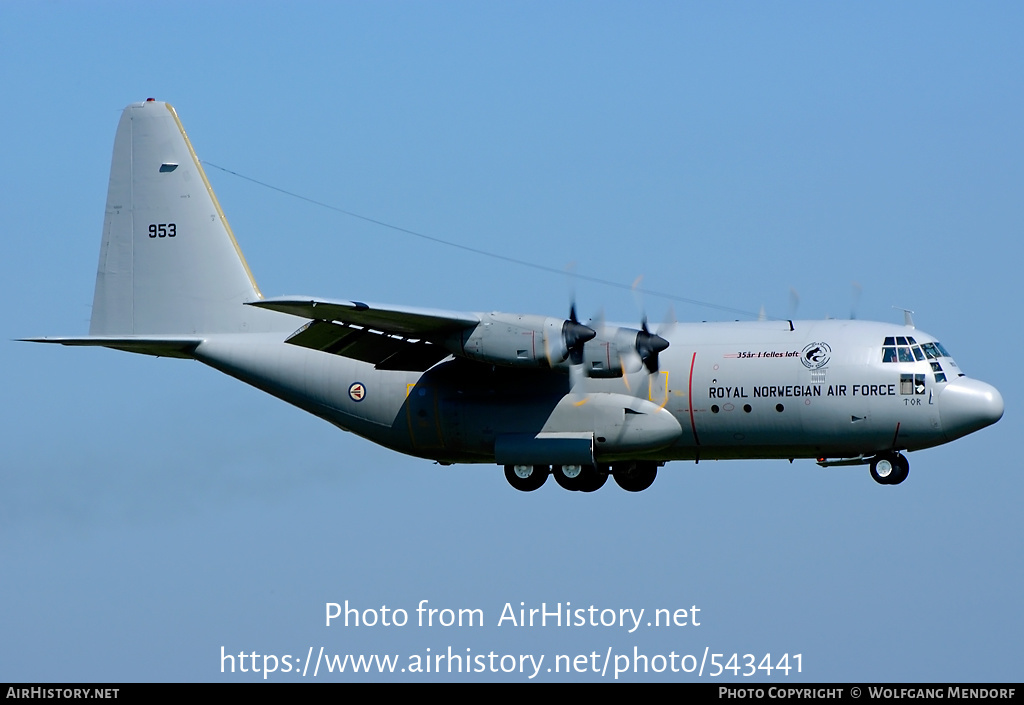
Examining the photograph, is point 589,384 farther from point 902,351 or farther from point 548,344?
point 902,351

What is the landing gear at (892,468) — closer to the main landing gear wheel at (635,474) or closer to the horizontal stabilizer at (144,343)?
the main landing gear wheel at (635,474)

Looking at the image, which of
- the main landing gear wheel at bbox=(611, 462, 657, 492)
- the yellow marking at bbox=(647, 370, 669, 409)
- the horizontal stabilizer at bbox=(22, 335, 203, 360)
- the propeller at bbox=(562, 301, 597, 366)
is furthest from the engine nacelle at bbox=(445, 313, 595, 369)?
the horizontal stabilizer at bbox=(22, 335, 203, 360)

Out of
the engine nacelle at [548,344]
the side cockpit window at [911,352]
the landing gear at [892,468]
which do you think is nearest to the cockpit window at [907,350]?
the side cockpit window at [911,352]

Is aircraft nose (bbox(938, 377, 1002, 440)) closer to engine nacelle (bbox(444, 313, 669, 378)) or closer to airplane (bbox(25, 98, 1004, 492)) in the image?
airplane (bbox(25, 98, 1004, 492))

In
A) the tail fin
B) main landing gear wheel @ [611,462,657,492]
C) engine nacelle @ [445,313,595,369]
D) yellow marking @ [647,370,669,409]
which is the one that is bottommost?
main landing gear wheel @ [611,462,657,492]

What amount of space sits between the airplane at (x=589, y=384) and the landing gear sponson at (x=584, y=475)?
31 millimetres

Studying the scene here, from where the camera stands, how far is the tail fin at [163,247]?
30.1 meters

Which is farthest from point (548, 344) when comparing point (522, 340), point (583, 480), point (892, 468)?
point (892, 468)

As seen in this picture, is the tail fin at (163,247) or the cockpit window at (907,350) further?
the tail fin at (163,247)

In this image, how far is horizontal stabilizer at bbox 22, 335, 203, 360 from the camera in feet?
93.8

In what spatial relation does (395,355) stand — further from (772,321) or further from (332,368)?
(772,321)

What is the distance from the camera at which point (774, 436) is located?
26.8 meters

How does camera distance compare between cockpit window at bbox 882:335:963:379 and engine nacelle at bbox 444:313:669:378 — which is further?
cockpit window at bbox 882:335:963:379
